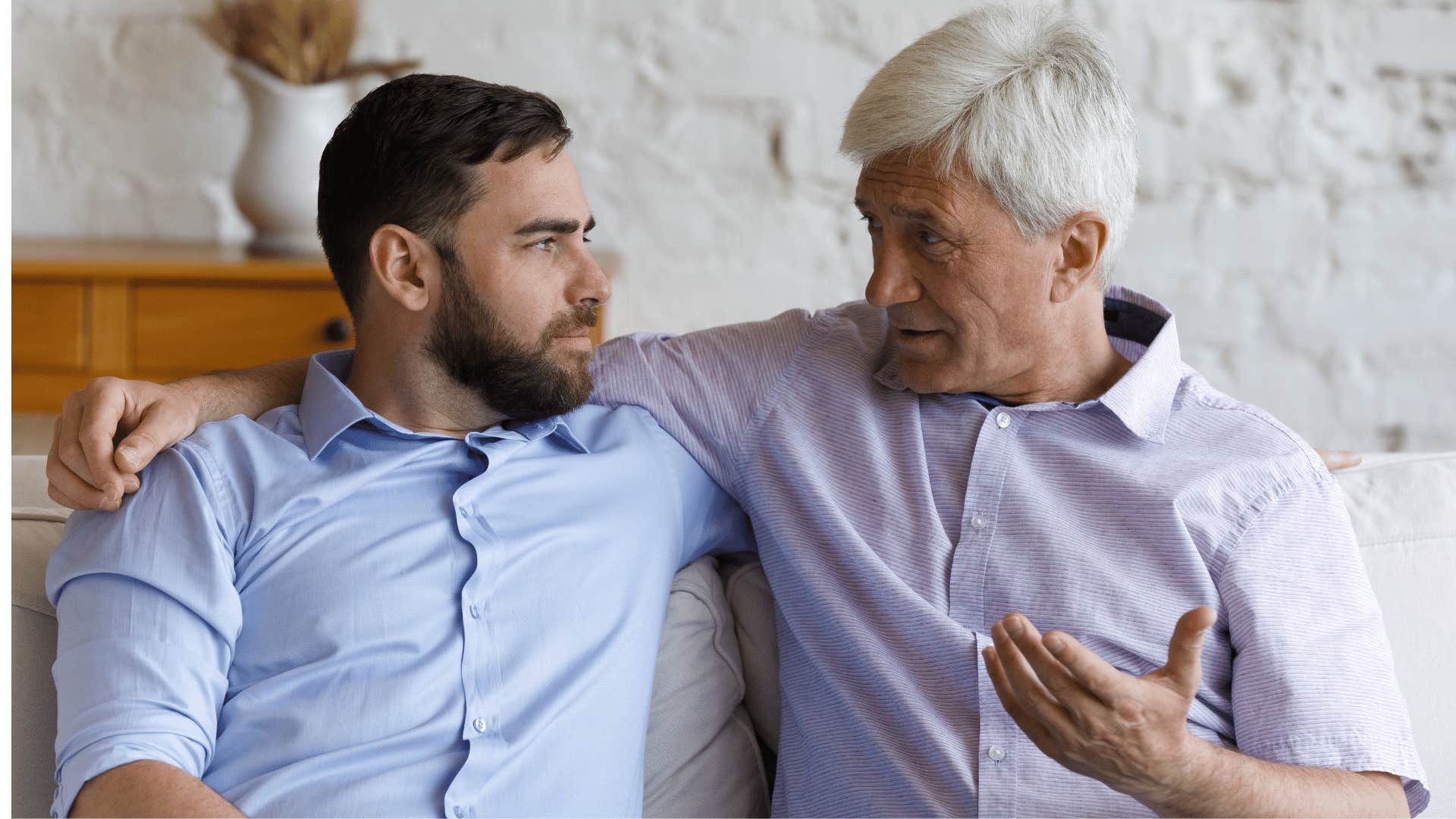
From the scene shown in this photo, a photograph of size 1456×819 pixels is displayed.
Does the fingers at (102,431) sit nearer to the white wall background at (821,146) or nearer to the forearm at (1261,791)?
the forearm at (1261,791)

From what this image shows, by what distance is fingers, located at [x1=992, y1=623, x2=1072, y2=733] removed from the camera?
979 millimetres

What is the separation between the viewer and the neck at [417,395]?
1.35m

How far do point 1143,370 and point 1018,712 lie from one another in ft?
1.46

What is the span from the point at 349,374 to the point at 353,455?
178mm

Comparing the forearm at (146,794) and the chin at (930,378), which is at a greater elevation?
the chin at (930,378)

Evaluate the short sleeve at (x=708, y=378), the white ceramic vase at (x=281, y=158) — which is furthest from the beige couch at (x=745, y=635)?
the white ceramic vase at (x=281, y=158)

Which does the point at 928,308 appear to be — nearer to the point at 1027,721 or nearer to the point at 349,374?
the point at 1027,721

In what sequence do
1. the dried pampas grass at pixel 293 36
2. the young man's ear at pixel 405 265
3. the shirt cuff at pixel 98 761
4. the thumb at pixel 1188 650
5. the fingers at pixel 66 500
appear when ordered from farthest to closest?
the dried pampas grass at pixel 293 36 < the young man's ear at pixel 405 265 < the fingers at pixel 66 500 < the shirt cuff at pixel 98 761 < the thumb at pixel 1188 650

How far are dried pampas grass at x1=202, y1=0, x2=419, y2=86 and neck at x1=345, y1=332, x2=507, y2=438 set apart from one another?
49.3 inches

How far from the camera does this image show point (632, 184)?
2.62 meters

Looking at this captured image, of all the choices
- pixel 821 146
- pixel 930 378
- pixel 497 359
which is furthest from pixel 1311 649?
pixel 821 146

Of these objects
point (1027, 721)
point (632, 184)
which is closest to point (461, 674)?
point (1027, 721)

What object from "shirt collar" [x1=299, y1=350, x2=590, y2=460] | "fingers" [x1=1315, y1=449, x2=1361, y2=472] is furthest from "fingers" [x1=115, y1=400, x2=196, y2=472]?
"fingers" [x1=1315, y1=449, x2=1361, y2=472]

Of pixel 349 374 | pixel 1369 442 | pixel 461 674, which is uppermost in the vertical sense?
pixel 349 374
